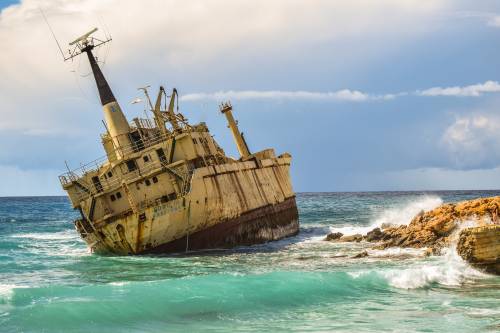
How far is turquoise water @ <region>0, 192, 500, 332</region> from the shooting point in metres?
12.8

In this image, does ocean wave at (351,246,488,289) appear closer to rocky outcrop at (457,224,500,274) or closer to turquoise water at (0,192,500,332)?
turquoise water at (0,192,500,332)

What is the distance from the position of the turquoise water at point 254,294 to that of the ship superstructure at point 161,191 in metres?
0.96

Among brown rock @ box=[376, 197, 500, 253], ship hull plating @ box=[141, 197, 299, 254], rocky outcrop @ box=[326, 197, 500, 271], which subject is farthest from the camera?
ship hull plating @ box=[141, 197, 299, 254]

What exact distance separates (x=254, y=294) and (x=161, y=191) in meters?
9.10

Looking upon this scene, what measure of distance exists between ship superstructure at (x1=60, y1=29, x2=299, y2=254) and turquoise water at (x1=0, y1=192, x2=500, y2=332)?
3.16 ft

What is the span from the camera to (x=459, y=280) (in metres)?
15.9

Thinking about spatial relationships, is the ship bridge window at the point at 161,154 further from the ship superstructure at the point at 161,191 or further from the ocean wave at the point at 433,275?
the ocean wave at the point at 433,275

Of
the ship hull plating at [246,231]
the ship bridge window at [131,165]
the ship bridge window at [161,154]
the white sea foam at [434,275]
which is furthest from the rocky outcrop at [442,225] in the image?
the ship bridge window at [131,165]

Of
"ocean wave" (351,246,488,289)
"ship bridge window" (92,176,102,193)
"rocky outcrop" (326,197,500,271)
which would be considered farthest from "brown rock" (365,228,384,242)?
"ship bridge window" (92,176,102,193)

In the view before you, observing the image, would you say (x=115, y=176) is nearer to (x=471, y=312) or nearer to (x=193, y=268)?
(x=193, y=268)

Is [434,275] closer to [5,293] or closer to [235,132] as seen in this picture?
[5,293]

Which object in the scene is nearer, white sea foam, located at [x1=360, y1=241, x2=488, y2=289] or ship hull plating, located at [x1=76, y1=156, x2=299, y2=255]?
white sea foam, located at [x1=360, y1=241, x2=488, y2=289]

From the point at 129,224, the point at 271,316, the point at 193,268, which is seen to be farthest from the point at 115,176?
the point at 271,316

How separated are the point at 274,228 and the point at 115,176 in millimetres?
8393
